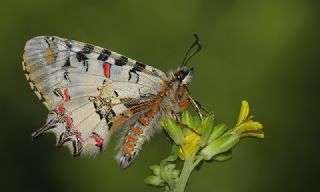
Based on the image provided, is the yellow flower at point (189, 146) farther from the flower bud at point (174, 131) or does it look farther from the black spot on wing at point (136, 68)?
the black spot on wing at point (136, 68)

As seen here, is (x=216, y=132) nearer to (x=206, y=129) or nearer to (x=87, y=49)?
(x=206, y=129)

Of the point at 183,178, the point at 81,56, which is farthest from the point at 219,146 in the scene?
the point at 81,56

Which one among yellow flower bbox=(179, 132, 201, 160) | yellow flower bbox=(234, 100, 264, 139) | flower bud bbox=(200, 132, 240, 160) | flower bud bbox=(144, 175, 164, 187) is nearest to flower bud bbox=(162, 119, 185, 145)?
yellow flower bbox=(179, 132, 201, 160)

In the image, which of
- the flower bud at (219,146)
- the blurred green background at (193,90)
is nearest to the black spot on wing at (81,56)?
the flower bud at (219,146)

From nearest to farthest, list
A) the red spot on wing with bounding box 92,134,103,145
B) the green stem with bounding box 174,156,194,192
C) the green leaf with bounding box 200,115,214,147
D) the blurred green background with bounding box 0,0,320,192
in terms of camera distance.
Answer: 1. the green stem with bounding box 174,156,194,192
2. the green leaf with bounding box 200,115,214,147
3. the red spot on wing with bounding box 92,134,103,145
4. the blurred green background with bounding box 0,0,320,192

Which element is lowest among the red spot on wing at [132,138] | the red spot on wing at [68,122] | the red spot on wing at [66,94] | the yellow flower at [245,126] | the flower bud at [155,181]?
the flower bud at [155,181]

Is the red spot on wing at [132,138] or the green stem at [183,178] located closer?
the green stem at [183,178]

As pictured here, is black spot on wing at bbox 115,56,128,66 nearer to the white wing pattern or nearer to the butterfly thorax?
the white wing pattern
